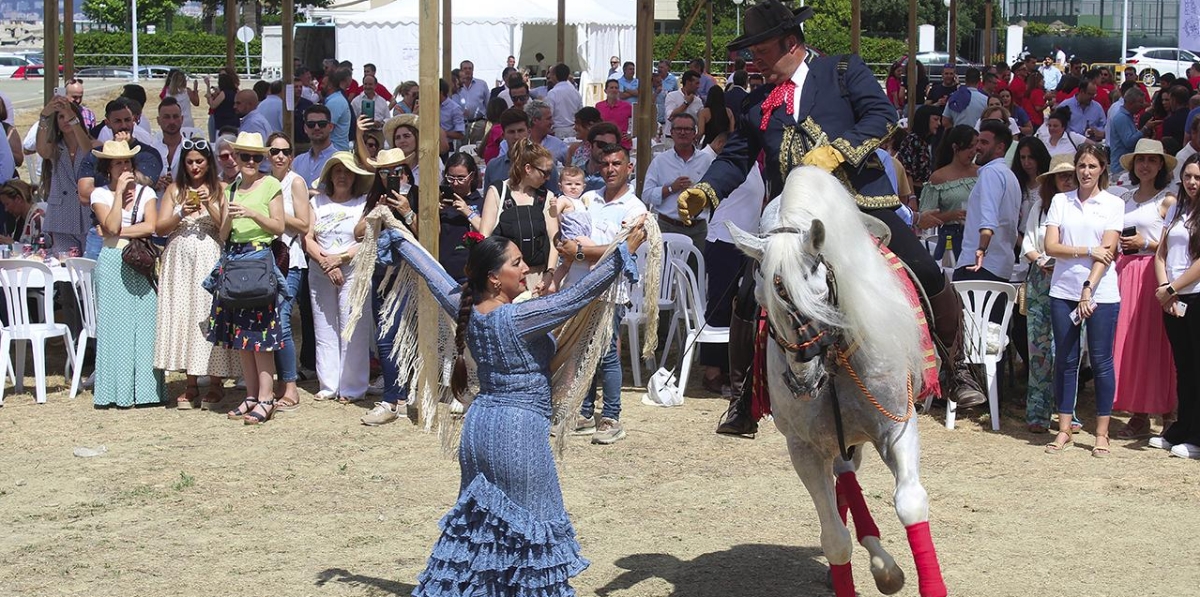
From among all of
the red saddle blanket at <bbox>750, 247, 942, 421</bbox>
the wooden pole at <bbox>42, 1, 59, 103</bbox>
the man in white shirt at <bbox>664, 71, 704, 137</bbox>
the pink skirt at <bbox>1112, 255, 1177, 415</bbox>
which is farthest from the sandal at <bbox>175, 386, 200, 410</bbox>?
the man in white shirt at <bbox>664, 71, 704, 137</bbox>

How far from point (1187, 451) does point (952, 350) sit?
10.5ft

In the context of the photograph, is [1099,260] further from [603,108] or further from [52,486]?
[603,108]

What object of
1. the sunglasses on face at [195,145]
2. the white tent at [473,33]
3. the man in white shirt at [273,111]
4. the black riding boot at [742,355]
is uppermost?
the white tent at [473,33]

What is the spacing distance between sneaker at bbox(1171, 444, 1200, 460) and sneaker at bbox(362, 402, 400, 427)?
520 cm

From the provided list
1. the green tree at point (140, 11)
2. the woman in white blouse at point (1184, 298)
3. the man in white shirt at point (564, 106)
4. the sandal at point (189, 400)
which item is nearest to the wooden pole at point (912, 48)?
the man in white shirt at point (564, 106)

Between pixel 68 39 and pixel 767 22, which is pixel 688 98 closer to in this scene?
pixel 68 39

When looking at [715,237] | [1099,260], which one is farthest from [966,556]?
[715,237]

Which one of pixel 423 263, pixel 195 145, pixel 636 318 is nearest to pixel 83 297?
pixel 195 145

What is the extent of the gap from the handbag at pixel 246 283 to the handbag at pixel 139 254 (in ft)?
2.41

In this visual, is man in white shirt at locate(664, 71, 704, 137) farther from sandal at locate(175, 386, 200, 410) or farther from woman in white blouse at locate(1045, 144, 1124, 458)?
woman in white blouse at locate(1045, 144, 1124, 458)

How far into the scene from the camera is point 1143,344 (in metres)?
9.01

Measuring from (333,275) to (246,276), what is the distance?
0.67 meters

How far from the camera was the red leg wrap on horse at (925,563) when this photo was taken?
16.7ft

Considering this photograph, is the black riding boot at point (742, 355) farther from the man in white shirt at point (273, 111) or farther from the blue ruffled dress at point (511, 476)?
the man in white shirt at point (273, 111)
